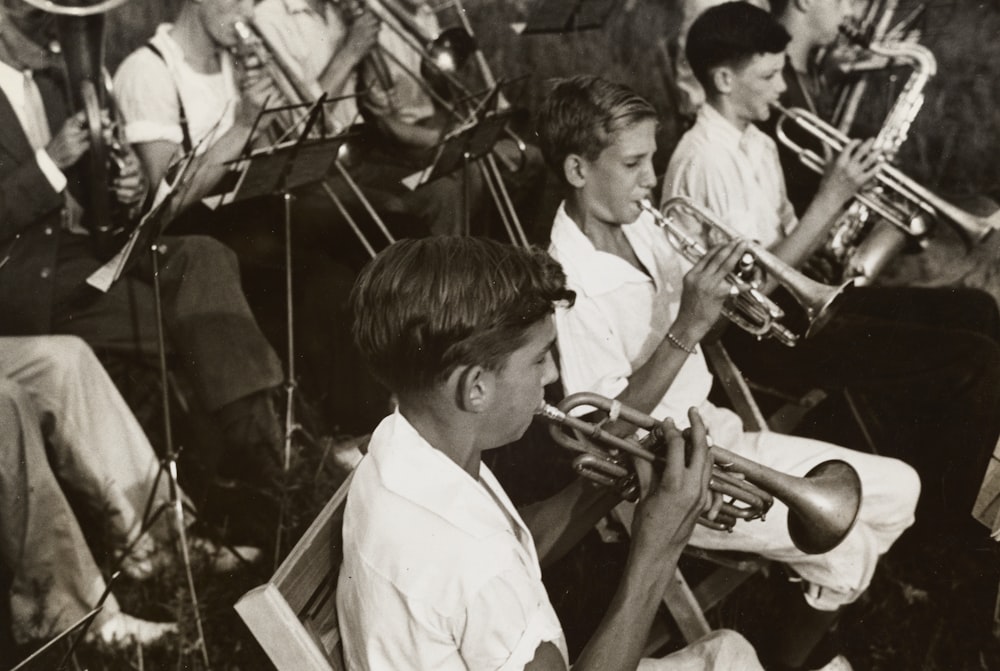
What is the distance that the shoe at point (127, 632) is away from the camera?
247 cm

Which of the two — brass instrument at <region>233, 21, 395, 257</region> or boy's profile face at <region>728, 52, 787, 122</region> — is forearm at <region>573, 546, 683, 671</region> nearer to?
brass instrument at <region>233, 21, 395, 257</region>

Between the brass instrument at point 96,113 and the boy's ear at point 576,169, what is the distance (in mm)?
1096

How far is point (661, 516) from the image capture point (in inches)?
60.6

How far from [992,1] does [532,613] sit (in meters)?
1.84

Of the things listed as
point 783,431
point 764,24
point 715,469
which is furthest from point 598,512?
point 764,24

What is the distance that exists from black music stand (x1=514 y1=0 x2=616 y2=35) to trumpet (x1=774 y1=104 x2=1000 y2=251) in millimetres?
601

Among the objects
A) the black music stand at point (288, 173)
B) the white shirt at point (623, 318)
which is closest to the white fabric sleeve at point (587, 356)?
the white shirt at point (623, 318)

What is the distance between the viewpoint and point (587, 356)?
6.89ft

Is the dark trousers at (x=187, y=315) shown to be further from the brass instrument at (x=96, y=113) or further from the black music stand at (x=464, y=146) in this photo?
the black music stand at (x=464, y=146)

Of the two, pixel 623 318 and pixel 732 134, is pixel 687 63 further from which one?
pixel 623 318

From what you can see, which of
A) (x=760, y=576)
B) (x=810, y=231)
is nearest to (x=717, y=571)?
(x=760, y=576)

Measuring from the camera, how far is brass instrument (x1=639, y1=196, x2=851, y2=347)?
222cm

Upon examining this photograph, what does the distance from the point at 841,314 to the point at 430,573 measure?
5.46 ft

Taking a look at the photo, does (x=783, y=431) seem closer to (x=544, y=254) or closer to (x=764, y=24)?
(x=764, y=24)
